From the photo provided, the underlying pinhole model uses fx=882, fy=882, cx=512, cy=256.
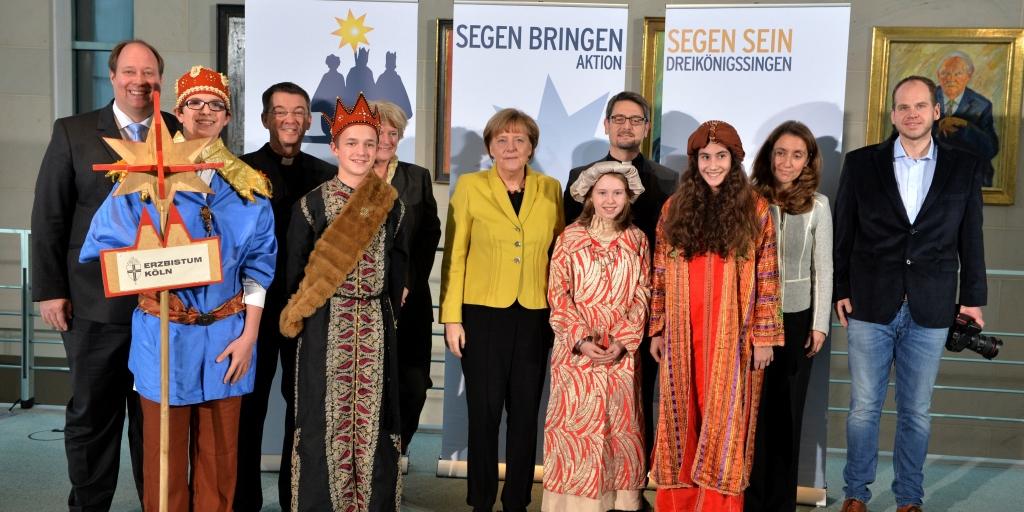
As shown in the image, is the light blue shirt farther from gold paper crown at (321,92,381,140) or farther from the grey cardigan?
gold paper crown at (321,92,381,140)

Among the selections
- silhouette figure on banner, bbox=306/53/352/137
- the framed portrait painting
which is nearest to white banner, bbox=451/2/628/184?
silhouette figure on banner, bbox=306/53/352/137

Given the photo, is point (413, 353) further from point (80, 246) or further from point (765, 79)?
point (765, 79)

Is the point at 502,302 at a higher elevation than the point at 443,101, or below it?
below

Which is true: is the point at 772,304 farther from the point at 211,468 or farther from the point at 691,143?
the point at 211,468

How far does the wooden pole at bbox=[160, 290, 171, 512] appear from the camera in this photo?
236cm

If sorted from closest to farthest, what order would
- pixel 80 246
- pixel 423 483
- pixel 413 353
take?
pixel 80 246 < pixel 413 353 < pixel 423 483

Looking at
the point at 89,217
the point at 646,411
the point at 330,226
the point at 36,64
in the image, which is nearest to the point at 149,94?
the point at 89,217

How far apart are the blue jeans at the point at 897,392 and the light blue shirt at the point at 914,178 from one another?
390mm

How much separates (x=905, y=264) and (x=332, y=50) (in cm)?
246

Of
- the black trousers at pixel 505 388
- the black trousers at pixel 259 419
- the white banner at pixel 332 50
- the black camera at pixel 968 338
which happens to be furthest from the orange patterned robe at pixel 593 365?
the black camera at pixel 968 338

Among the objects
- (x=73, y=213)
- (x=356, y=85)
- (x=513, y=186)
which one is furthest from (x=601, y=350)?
(x=73, y=213)

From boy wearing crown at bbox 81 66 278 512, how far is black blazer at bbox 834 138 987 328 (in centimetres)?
216

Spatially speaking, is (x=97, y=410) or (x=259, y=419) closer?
(x=97, y=410)

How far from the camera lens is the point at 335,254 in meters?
2.68
